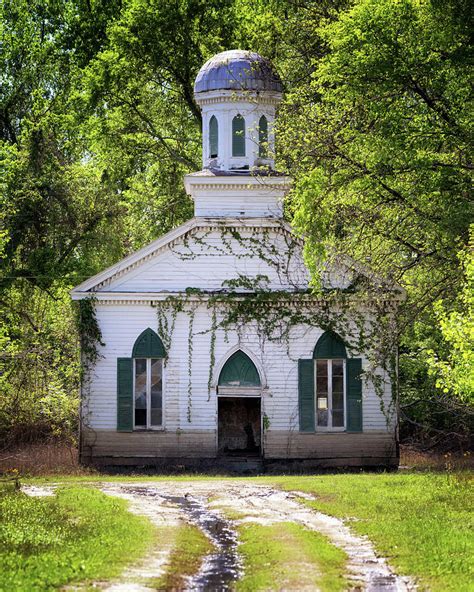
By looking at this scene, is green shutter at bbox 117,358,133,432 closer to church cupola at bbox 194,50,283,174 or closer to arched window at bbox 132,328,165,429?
arched window at bbox 132,328,165,429

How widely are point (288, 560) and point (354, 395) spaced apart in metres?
15.7

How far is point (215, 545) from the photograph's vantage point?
1817 cm

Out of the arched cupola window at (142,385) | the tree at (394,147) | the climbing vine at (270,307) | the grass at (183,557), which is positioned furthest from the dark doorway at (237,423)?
the grass at (183,557)

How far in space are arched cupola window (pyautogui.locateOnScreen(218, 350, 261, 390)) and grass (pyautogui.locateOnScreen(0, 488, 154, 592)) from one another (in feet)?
31.3

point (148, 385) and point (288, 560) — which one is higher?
point (148, 385)

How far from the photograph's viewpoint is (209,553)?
1745 centimetres

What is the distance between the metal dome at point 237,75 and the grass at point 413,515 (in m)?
12.5

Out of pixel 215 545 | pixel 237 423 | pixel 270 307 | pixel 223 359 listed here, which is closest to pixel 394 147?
pixel 270 307

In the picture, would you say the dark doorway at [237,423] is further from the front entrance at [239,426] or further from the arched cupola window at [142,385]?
the arched cupola window at [142,385]

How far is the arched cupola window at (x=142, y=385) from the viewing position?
32031 millimetres

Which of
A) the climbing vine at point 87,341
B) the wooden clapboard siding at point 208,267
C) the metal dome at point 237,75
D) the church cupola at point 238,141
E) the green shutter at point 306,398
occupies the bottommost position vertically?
the green shutter at point 306,398

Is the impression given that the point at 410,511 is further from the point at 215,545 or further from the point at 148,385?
the point at 148,385

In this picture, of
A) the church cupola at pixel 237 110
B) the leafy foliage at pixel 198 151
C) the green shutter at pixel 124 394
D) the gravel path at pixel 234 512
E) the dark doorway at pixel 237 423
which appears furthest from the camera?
the dark doorway at pixel 237 423

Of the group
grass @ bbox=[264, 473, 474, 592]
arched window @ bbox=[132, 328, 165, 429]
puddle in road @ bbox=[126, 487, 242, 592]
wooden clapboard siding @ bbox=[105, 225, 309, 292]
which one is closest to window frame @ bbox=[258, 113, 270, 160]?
wooden clapboard siding @ bbox=[105, 225, 309, 292]
